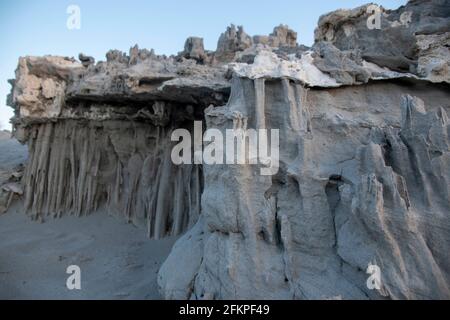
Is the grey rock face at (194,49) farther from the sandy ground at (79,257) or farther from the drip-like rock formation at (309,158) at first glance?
the sandy ground at (79,257)

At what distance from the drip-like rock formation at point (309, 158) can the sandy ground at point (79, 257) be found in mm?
1149

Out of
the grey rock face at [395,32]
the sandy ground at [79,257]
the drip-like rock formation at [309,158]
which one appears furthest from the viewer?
the sandy ground at [79,257]

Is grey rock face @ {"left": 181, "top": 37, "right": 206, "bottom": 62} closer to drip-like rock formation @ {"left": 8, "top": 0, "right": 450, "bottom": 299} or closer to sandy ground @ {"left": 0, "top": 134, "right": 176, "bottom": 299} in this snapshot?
drip-like rock formation @ {"left": 8, "top": 0, "right": 450, "bottom": 299}

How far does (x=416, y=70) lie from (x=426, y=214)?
3.83 m

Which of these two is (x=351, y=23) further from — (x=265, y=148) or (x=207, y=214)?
(x=207, y=214)

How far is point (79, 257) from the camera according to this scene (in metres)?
9.51

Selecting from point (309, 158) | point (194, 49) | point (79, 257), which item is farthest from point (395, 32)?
point (79, 257)

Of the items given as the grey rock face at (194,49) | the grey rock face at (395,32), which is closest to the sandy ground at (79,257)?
the grey rock face at (194,49)

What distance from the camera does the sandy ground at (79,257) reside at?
7750 millimetres

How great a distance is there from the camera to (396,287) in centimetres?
405

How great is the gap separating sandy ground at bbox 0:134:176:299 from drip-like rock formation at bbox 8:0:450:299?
1.15 metres

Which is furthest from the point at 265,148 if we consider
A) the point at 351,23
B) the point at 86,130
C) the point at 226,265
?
the point at 86,130

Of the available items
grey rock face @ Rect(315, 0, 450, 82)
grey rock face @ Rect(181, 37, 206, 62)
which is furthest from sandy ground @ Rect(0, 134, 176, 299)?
grey rock face @ Rect(315, 0, 450, 82)

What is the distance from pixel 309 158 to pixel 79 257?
7726mm
